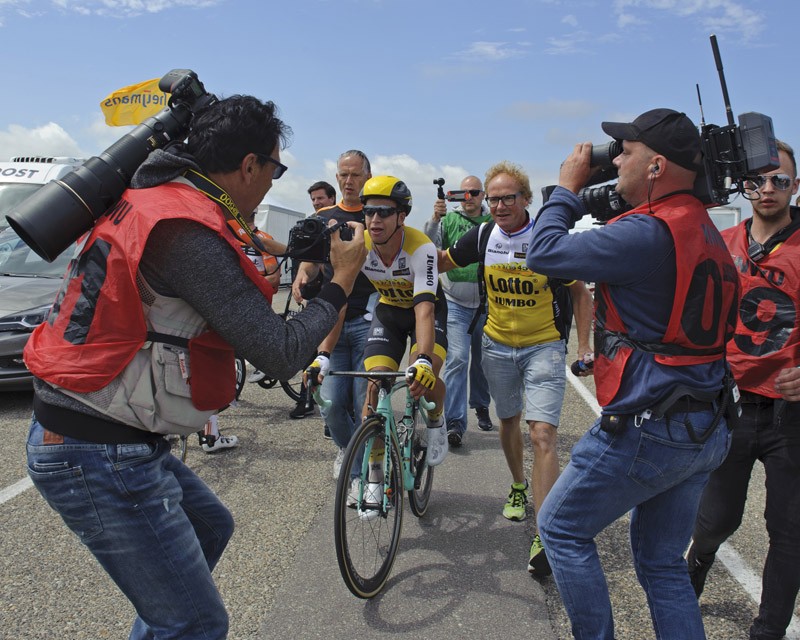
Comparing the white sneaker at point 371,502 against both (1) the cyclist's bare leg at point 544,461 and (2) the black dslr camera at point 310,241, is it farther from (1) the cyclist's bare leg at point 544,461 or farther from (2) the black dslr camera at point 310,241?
(2) the black dslr camera at point 310,241

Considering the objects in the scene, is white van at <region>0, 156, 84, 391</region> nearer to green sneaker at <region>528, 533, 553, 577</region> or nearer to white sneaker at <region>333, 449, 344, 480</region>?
white sneaker at <region>333, 449, 344, 480</region>

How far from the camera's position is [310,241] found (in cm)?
207

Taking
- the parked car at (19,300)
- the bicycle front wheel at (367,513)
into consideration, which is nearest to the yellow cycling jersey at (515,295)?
the bicycle front wheel at (367,513)

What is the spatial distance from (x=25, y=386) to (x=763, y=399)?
635 cm

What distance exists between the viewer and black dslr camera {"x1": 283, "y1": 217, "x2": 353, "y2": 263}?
2059mm

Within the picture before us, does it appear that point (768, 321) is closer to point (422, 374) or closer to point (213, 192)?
point (422, 374)

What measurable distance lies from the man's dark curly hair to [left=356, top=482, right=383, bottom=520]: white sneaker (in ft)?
6.80

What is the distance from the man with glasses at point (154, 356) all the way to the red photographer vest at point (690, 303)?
102 cm

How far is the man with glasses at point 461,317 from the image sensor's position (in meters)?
6.07

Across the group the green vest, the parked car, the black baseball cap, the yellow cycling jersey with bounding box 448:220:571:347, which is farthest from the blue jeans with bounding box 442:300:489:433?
the black baseball cap

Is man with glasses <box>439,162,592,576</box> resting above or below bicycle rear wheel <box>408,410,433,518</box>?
above

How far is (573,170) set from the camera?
91.6 inches

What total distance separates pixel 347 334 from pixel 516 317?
57.6 inches

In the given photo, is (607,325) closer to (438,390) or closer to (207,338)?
(207,338)
